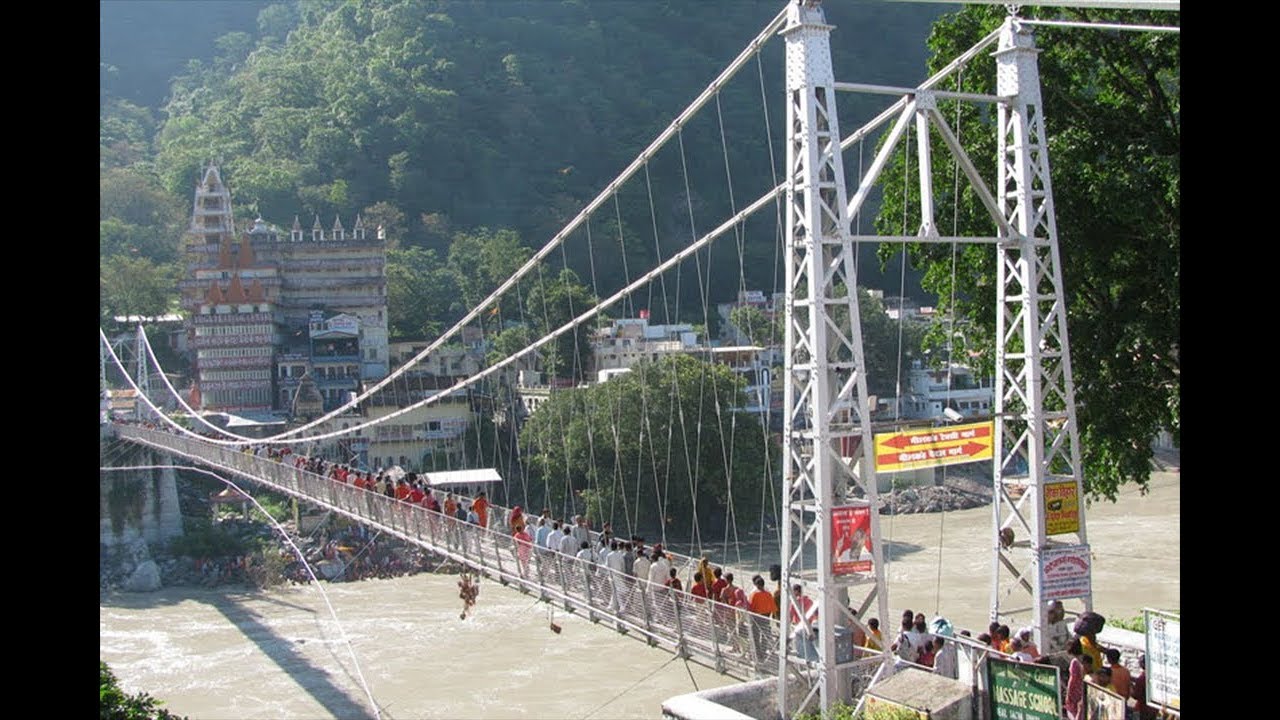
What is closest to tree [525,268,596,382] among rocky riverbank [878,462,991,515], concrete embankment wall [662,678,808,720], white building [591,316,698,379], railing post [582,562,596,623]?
white building [591,316,698,379]

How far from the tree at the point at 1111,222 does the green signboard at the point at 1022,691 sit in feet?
12.9

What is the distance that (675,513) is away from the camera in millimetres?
27688

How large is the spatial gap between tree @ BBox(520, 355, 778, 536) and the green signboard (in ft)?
61.0

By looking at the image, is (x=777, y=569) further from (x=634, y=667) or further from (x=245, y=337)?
(x=245, y=337)

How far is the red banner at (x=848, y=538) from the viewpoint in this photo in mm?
6762

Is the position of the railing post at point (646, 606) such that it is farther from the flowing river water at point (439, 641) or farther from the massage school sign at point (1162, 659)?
the flowing river water at point (439, 641)

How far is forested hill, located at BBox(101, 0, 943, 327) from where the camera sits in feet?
183

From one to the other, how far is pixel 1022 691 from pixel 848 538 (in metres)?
1.19

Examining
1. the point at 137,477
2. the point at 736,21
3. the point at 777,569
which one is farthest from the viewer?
the point at 736,21

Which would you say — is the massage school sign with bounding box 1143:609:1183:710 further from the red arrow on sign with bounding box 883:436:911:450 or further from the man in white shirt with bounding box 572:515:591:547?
the man in white shirt with bounding box 572:515:591:547

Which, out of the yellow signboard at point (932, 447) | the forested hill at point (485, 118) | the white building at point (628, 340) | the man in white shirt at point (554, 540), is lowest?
the man in white shirt at point (554, 540)

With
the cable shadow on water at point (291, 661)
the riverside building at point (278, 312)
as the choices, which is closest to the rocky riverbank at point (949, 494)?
the cable shadow on water at point (291, 661)

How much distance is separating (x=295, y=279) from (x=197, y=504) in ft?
38.4
